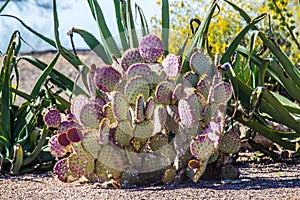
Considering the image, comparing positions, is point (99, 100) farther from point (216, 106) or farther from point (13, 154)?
point (13, 154)

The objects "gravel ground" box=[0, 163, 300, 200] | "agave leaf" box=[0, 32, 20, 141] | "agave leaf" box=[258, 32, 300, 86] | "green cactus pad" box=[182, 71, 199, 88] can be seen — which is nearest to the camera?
"gravel ground" box=[0, 163, 300, 200]

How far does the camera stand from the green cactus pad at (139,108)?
248 cm

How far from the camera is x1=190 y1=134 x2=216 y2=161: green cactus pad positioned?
251 cm

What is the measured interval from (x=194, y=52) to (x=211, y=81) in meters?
0.17

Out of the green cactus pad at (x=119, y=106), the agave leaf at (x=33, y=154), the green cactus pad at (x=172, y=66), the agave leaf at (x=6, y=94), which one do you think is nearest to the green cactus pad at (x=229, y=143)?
the green cactus pad at (x=172, y=66)

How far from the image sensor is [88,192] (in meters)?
2.50

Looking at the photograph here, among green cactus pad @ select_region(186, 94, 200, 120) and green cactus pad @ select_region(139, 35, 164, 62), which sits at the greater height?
green cactus pad @ select_region(139, 35, 164, 62)

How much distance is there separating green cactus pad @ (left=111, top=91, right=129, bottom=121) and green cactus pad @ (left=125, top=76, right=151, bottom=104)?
1.5 inches

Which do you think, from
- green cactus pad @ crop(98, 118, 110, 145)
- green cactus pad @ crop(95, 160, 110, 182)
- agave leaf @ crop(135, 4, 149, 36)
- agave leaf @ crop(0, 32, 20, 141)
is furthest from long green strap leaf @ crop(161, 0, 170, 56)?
agave leaf @ crop(0, 32, 20, 141)

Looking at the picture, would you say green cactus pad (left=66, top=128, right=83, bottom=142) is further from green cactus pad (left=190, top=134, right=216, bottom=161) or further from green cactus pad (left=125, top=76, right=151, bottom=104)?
green cactus pad (left=190, top=134, right=216, bottom=161)

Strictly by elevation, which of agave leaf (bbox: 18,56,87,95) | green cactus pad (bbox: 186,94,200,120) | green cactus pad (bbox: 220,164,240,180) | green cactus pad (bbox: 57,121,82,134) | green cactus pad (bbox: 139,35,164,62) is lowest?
green cactus pad (bbox: 220,164,240,180)

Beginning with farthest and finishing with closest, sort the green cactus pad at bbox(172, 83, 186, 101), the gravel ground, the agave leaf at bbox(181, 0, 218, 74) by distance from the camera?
the agave leaf at bbox(181, 0, 218, 74)
the green cactus pad at bbox(172, 83, 186, 101)
the gravel ground

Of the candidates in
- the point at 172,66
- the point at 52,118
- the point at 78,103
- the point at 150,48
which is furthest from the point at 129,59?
the point at 52,118

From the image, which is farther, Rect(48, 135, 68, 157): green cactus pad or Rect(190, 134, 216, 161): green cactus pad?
Rect(48, 135, 68, 157): green cactus pad
